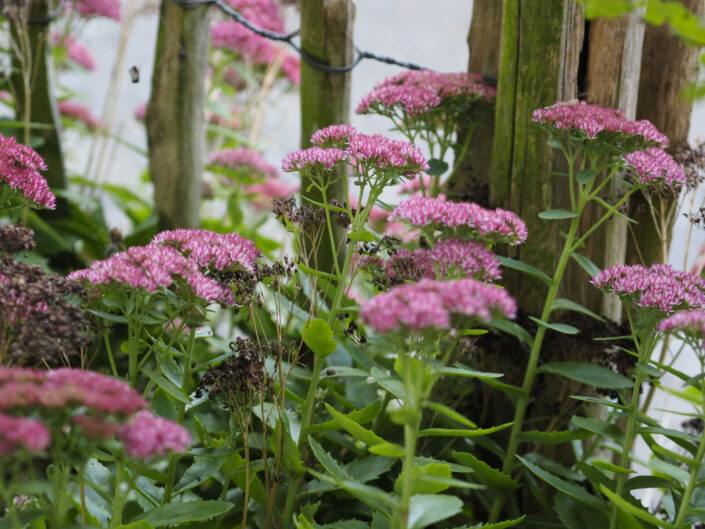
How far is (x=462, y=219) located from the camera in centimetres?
115

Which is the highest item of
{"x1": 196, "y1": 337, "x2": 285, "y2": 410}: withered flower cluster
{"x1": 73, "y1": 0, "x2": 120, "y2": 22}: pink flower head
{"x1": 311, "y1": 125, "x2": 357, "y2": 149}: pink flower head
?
{"x1": 73, "y1": 0, "x2": 120, "y2": 22}: pink flower head

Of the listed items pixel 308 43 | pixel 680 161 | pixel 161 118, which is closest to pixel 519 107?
pixel 680 161

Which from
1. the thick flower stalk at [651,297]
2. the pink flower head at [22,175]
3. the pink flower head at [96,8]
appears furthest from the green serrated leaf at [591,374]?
the pink flower head at [96,8]

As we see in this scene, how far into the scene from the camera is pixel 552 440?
60.8 inches

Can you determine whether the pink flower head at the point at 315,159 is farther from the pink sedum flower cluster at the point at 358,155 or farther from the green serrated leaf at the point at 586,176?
the green serrated leaf at the point at 586,176

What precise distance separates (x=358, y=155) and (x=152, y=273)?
44cm

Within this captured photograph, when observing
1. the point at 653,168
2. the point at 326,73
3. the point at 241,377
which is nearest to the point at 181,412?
the point at 241,377

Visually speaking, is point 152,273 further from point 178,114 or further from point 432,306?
point 178,114

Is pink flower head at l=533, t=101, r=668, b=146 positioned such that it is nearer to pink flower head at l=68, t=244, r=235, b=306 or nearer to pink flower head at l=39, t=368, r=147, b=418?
pink flower head at l=68, t=244, r=235, b=306

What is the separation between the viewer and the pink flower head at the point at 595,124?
141 centimetres

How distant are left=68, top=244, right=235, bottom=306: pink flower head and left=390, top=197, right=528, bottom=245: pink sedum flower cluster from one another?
351 millimetres

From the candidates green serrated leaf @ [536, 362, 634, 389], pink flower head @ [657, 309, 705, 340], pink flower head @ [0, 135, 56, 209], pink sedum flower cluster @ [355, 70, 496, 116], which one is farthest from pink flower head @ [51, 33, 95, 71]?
pink flower head @ [657, 309, 705, 340]

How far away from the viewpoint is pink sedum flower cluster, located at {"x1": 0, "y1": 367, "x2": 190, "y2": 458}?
0.82 meters

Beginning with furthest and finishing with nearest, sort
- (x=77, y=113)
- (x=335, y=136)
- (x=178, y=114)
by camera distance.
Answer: (x=77, y=113)
(x=178, y=114)
(x=335, y=136)
